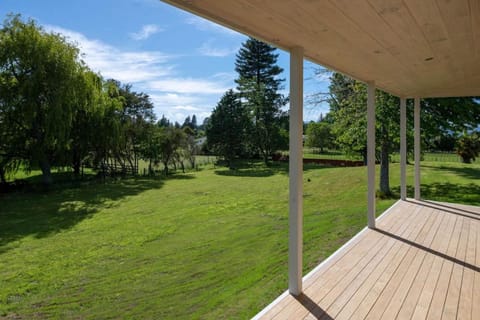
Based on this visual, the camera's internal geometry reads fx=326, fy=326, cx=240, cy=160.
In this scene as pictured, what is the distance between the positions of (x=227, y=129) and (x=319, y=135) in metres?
6.46

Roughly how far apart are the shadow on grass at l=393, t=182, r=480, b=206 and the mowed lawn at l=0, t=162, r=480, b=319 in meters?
0.02

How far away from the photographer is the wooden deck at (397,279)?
87.4 inches

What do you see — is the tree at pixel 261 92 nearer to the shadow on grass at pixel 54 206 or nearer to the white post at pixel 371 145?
the shadow on grass at pixel 54 206

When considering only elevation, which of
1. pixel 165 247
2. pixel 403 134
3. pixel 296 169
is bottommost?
pixel 165 247

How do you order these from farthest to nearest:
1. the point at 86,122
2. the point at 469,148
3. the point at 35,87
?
1. the point at 469,148
2. the point at 86,122
3. the point at 35,87

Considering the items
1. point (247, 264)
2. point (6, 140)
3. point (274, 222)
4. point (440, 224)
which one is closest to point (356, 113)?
point (274, 222)

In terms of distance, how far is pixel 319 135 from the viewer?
75.0 ft

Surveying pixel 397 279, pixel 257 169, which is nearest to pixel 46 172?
pixel 257 169

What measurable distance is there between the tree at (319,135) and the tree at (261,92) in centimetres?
230

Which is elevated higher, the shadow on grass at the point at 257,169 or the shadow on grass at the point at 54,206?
the shadow on grass at the point at 257,169

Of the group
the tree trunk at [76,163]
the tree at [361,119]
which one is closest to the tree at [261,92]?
the tree trunk at [76,163]

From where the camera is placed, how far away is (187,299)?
12.9 ft

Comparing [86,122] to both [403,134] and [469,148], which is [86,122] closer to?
[403,134]

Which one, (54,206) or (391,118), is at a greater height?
(391,118)
